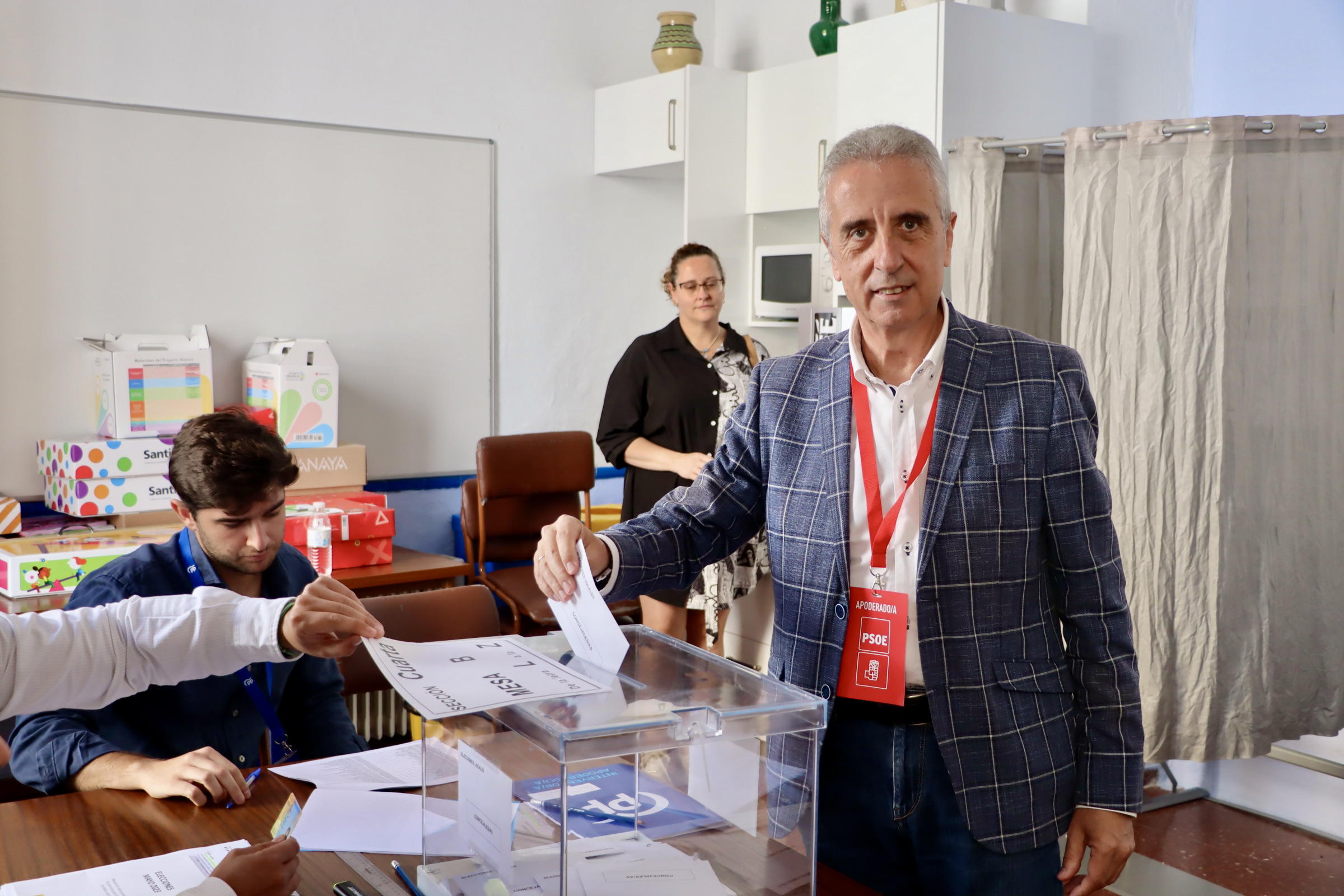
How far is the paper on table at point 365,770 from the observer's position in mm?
1503

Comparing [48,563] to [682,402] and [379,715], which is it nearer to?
[379,715]

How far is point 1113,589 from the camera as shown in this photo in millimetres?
1331

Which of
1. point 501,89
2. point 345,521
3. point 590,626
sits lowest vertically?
point 345,521

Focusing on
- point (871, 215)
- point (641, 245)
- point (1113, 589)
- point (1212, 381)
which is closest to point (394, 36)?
point (641, 245)

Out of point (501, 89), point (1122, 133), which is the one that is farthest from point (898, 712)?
point (501, 89)

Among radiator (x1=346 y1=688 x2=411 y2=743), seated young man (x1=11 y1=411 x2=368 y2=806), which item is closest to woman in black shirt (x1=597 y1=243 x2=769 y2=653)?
radiator (x1=346 y1=688 x2=411 y2=743)

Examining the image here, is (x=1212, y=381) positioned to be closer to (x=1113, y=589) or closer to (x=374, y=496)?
(x=1113, y=589)

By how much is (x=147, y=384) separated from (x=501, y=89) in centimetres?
190

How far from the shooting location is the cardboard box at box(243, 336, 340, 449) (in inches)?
148

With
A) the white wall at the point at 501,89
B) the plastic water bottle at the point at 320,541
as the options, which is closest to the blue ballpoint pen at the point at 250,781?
the plastic water bottle at the point at 320,541

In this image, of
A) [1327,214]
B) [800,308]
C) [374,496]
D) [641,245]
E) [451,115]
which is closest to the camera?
[1327,214]

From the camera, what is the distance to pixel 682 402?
3.51m

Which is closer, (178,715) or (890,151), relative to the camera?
(890,151)

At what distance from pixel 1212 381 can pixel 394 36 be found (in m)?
3.18
